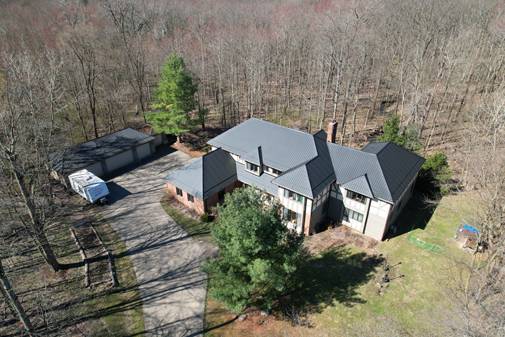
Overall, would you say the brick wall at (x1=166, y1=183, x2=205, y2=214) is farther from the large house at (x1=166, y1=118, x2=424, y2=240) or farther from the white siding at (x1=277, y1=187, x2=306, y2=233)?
the white siding at (x1=277, y1=187, x2=306, y2=233)

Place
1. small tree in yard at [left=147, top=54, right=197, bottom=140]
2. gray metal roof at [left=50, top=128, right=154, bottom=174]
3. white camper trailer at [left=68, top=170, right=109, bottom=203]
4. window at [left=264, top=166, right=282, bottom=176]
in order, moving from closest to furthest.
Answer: window at [left=264, top=166, right=282, bottom=176] < white camper trailer at [left=68, top=170, right=109, bottom=203] < gray metal roof at [left=50, top=128, right=154, bottom=174] < small tree in yard at [left=147, top=54, right=197, bottom=140]

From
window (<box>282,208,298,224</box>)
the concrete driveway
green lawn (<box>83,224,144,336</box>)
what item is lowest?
green lawn (<box>83,224,144,336</box>)

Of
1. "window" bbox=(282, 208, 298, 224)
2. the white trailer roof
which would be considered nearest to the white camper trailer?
the white trailer roof

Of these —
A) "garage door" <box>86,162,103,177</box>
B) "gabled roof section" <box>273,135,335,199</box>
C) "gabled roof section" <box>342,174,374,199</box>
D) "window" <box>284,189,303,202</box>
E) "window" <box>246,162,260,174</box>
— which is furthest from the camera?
"garage door" <box>86,162,103,177</box>

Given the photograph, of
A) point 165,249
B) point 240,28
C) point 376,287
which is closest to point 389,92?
point 240,28

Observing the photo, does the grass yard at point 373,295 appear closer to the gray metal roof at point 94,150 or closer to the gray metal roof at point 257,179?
the gray metal roof at point 257,179

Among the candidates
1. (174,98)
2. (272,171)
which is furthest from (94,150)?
(272,171)

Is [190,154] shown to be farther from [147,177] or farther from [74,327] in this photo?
[74,327]
